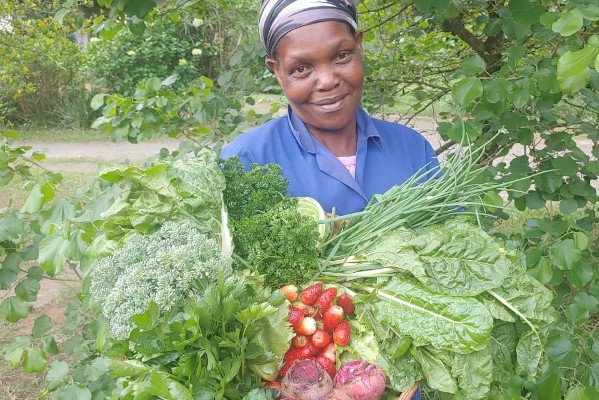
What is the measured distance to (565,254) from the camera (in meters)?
2.43

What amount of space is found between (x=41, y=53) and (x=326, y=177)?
10.9 m

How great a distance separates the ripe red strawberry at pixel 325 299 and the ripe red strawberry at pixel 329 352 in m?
0.10

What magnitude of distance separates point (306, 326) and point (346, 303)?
0.14m

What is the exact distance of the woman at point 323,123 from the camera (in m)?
1.91

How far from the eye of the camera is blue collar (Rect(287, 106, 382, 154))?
206 centimetres

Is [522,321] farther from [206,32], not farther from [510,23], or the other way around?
[206,32]

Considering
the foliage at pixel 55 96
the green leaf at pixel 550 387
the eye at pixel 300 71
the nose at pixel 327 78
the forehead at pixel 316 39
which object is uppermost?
the foliage at pixel 55 96

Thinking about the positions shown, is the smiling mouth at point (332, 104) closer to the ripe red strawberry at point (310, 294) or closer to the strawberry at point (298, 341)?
the ripe red strawberry at point (310, 294)

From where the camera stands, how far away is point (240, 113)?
11.9ft

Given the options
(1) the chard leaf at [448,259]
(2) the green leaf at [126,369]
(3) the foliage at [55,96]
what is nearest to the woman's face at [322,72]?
(1) the chard leaf at [448,259]

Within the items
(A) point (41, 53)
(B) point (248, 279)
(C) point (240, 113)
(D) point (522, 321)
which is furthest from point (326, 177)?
(A) point (41, 53)

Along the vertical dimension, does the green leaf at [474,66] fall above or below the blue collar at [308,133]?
above

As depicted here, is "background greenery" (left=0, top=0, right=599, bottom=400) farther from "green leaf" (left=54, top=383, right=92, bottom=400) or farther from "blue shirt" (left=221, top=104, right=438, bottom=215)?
"blue shirt" (left=221, top=104, right=438, bottom=215)

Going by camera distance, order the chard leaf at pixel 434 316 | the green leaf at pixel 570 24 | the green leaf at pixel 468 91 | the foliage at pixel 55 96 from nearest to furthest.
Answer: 1. the chard leaf at pixel 434 316
2. the green leaf at pixel 570 24
3. the green leaf at pixel 468 91
4. the foliage at pixel 55 96
